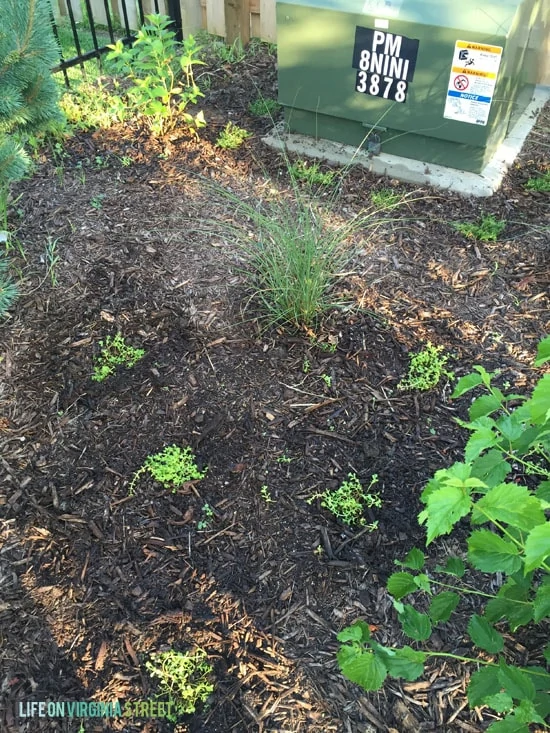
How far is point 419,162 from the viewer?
3441mm

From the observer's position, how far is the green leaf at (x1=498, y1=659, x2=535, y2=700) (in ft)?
3.58

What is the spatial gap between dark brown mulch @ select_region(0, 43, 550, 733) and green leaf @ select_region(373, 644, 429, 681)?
0.54 meters

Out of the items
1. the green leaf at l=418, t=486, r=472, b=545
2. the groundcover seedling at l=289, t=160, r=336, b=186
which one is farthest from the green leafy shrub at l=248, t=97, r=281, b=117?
the green leaf at l=418, t=486, r=472, b=545

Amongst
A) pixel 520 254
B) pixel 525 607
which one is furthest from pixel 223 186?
pixel 525 607

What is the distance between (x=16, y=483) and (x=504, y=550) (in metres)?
1.68

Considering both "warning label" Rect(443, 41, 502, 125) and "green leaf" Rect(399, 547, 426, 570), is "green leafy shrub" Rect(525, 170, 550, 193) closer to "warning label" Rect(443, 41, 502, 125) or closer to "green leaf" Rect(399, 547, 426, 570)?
"warning label" Rect(443, 41, 502, 125)

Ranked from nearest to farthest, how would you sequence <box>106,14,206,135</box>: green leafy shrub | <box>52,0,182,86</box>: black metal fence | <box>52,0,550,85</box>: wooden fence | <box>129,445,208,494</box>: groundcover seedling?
<box>129,445,208,494</box>: groundcover seedling, <box>106,14,206,135</box>: green leafy shrub, <box>52,0,182,86</box>: black metal fence, <box>52,0,550,85</box>: wooden fence

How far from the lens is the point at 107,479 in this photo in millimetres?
2170

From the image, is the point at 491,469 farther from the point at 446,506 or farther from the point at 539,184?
the point at 539,184

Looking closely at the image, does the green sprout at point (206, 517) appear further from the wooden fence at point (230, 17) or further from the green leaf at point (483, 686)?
the wooden fence at point (230, 17)

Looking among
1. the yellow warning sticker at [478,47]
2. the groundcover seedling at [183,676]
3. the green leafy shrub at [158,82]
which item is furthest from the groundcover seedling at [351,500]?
the green leafy shrub at [158,82]

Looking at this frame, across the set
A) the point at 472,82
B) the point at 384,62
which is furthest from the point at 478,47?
the point at 384,62

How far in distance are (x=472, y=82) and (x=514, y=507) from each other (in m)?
2.53

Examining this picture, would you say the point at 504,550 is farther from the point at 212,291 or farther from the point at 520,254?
the point at 520,254
